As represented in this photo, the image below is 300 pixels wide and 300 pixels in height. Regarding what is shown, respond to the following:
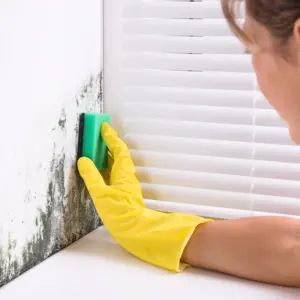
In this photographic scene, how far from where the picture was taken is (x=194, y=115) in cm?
107

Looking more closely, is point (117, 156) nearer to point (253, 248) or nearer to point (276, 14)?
point (253, 248)

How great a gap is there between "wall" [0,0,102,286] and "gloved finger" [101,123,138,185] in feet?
0.17

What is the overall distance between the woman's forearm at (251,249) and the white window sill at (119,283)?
0.6 inches

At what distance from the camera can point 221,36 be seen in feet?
3.39

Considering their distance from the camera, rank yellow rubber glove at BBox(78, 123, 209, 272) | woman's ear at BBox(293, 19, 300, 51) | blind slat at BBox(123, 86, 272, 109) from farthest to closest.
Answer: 1. blind slat at BBox(123, 86, 272, 109)
2. yellow rubber glove at BBox(78, 123, 209, 272)
3. woman's ear at BBox(293, 19, 300, 51)

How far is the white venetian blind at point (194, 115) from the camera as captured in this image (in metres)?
1.03

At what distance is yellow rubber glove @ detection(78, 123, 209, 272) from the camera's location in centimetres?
→ 93

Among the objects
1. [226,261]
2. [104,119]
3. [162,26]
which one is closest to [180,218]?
[226,261]

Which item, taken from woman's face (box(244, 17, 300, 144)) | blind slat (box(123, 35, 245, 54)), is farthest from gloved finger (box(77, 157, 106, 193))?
woman's face (box(244, 17, 300, 144))

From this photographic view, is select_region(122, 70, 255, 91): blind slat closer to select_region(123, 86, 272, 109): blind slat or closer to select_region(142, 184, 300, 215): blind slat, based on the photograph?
select_region(123, 86, 272, 109): blind slat

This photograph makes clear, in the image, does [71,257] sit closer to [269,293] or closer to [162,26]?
[269,293]

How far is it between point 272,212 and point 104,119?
332 millimetres

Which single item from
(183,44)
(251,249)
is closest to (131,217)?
(251,249)

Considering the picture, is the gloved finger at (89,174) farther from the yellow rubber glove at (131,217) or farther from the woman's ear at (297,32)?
the woman's ear at (297,32)
